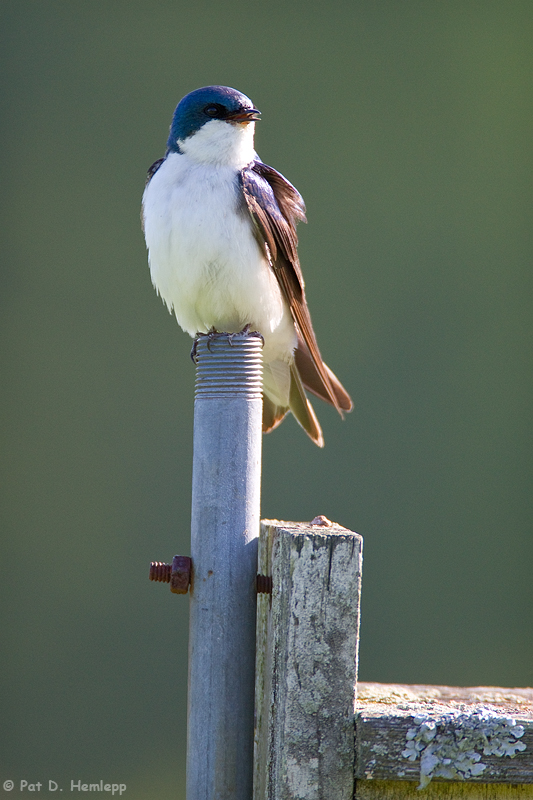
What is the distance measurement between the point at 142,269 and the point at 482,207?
5.96 feet

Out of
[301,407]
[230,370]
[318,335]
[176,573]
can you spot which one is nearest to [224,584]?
[176,573]

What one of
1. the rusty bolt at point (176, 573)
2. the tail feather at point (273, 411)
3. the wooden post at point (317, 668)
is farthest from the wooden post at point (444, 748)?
the tail feather at point (273, 411)

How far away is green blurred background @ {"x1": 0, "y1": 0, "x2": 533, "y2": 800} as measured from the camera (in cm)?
448

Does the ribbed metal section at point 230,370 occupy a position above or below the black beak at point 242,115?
below

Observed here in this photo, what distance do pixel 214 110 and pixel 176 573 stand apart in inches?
68.6

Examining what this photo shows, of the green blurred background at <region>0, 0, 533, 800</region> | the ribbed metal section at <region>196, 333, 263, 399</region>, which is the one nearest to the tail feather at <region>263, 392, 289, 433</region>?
the ribbed metal section at <region>196, 333, 263, 399</region>

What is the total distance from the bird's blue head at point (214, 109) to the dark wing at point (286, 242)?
16 centimetres

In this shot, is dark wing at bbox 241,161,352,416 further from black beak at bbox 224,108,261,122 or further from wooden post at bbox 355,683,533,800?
wooden post at bbox 355,683,533,800

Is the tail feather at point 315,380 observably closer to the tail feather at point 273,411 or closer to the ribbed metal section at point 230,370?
the tail feather at point 273,411

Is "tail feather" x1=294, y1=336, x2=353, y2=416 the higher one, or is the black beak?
the black beak

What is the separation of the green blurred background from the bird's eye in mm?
1845

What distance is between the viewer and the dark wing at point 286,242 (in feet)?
9.30

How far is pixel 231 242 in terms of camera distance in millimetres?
2779

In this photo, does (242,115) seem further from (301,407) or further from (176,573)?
(176,573)
